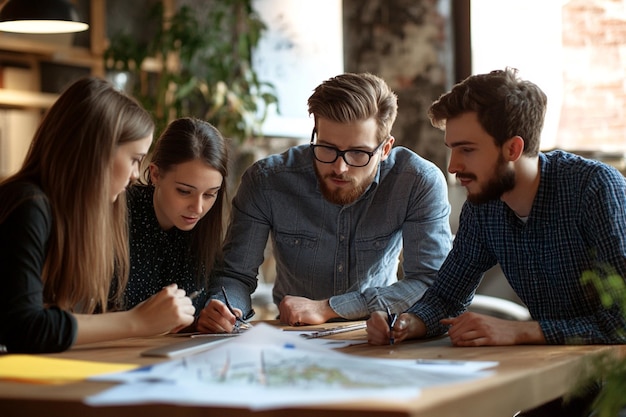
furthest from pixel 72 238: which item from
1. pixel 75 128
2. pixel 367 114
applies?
pixel 367 114

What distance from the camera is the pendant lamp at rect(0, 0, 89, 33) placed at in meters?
3.03

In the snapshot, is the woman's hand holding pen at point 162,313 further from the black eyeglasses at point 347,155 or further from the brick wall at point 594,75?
the brick wall at point 594,75

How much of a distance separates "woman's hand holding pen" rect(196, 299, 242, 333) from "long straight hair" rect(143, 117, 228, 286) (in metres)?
0.32

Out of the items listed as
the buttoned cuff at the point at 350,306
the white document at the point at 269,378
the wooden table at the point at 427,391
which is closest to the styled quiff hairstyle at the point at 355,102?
the buttoned cuff at the point at 350,306

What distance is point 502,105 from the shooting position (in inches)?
84.4

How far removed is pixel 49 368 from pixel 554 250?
1.18m

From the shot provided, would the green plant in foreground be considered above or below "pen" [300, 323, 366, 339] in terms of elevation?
above

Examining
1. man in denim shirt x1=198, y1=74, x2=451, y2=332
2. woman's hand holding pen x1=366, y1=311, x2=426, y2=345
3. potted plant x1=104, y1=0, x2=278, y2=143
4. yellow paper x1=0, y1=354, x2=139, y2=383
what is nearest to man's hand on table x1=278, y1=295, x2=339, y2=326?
man in denim shirt x1=198, y1=74, x2=451, y2=332

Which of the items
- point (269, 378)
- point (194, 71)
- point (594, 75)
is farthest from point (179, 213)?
point (194, 71)

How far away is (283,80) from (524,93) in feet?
12.5

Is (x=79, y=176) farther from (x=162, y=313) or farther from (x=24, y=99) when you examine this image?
(x=24, y=99)

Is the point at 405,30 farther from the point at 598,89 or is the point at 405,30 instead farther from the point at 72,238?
the point at 72,238

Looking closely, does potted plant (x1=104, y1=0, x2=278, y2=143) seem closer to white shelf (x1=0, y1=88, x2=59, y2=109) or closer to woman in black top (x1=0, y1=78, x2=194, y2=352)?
white shelf (x1=0, y1=88, x2=59, y2=109)

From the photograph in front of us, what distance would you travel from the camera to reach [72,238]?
5.82 ft
